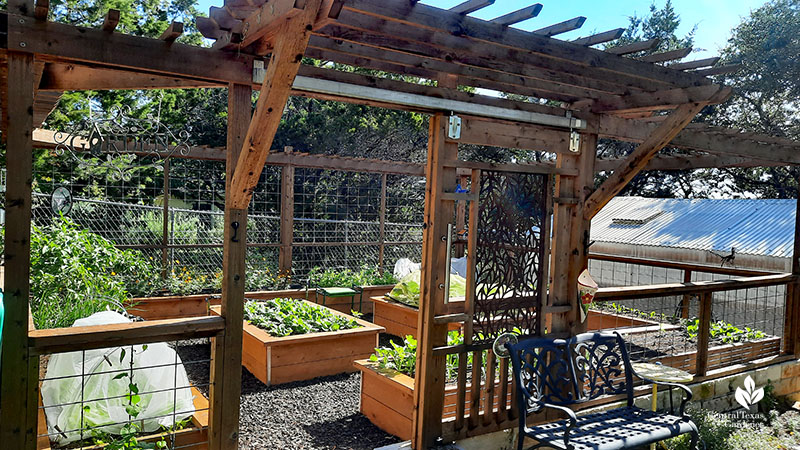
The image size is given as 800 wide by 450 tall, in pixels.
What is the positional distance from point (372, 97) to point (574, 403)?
8.08 feet

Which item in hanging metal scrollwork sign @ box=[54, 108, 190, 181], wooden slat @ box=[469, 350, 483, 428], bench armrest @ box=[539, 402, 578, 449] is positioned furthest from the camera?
hanging metal scrollwork sign @ box=[54, 108, 190, 181]

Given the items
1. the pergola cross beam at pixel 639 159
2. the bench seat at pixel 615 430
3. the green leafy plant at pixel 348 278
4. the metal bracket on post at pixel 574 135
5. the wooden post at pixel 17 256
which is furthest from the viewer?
the green leafy plant at pixel 348 278

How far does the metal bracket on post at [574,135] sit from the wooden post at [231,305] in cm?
231

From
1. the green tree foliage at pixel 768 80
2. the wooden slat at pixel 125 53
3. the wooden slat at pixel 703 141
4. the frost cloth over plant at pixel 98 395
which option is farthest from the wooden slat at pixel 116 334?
the green tree foliage at pixel 768 80

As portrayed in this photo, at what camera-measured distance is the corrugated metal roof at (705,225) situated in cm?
966

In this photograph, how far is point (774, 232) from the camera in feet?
31.7

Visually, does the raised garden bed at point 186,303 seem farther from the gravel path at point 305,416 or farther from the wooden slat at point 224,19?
the wooden slat at point 224,19

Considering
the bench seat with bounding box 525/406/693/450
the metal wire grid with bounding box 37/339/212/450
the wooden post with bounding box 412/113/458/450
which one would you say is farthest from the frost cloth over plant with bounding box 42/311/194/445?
the bench seat with bounding box 525/406/693/450

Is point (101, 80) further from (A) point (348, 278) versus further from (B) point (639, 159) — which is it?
(A) point (348, 278)

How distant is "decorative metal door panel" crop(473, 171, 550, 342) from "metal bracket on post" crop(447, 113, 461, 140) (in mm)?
388

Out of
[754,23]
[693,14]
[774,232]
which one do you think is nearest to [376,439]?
[774,232]

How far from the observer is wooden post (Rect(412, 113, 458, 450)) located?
3.46 metres

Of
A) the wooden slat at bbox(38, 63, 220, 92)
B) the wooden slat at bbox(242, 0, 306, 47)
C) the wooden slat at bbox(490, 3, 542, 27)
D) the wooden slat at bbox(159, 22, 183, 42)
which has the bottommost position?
the wooden slat at bbox(38, 63, 220, 92)

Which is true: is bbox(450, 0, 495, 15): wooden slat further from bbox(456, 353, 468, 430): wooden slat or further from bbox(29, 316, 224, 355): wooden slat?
bbox(456, 353, 468, 430): wooden slat
